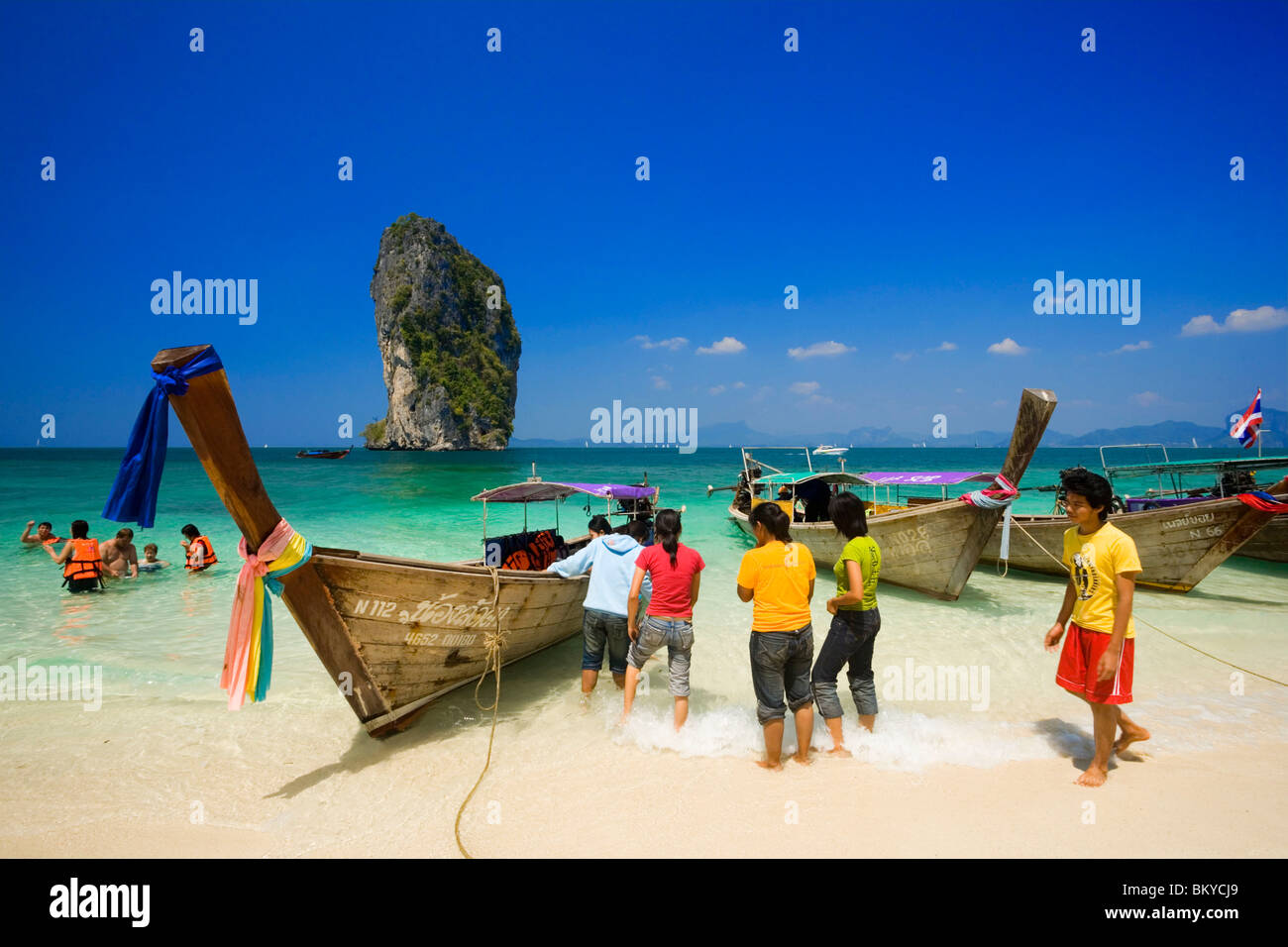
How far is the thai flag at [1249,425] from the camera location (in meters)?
13.8

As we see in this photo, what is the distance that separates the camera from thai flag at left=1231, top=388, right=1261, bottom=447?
1378 cm

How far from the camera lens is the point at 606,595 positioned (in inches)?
207

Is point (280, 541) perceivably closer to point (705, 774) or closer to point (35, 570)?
point (705, 774)

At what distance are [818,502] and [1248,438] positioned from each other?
11069mm

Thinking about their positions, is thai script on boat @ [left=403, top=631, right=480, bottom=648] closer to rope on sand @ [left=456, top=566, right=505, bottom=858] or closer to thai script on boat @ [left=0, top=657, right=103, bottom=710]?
rope on sand @ [left=456, top=566, right=505, bottom=858]

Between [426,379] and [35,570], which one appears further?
[426,379]

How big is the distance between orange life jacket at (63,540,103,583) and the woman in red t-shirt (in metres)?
10.5

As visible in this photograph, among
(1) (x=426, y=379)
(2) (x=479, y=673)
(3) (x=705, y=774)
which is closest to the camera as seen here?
(3) (x=705, y=774)

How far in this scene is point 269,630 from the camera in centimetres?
386

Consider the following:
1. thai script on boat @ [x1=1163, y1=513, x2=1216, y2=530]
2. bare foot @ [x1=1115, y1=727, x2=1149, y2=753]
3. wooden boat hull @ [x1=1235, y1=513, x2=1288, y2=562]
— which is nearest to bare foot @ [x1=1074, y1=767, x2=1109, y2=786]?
bare foot @ [x1=1115, y1=727, x2=1149, y2=753]

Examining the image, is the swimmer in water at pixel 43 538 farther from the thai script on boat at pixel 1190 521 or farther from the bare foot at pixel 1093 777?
the thai script on boat at pixel 1190 521

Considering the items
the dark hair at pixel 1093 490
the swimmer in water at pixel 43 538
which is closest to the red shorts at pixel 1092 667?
the dark hair at pixel 1093 490

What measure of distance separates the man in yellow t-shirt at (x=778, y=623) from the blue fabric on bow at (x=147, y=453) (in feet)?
10.7
